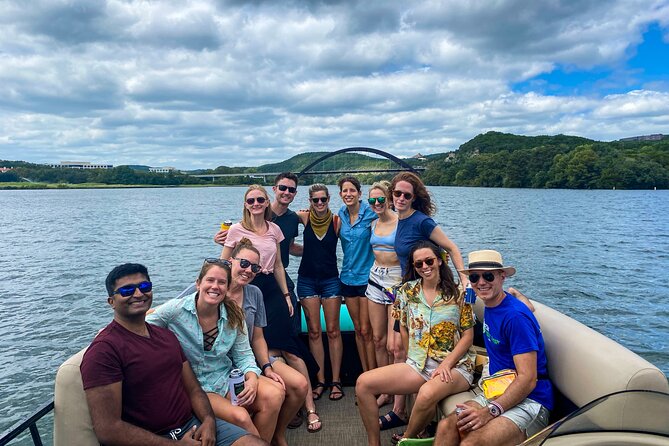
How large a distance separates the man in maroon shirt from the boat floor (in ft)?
3.43

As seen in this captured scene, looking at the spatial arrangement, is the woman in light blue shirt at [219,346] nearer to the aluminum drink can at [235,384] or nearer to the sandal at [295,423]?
the aluminum drink can at [235,384]

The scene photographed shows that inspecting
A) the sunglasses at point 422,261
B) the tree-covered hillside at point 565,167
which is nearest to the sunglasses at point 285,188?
the sunglasses at point 422,261

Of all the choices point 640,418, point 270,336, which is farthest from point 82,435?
point 640,418

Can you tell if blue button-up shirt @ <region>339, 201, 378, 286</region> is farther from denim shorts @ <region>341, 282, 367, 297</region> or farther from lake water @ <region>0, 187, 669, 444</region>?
lake water @ <region>0, 187, 669, 444</region>

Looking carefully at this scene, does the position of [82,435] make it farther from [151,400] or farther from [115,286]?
[115,286]

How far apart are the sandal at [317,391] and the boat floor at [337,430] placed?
69mm

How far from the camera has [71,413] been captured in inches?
85.4

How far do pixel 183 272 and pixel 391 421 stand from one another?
1315 centimetres

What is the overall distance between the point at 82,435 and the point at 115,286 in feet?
2.29

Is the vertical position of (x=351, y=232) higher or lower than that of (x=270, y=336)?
higher

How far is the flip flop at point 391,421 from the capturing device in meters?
3.37

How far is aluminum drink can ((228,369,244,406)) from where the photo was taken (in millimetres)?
2717

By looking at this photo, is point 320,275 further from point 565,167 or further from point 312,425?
point 565,167

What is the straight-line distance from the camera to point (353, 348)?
421 cm
